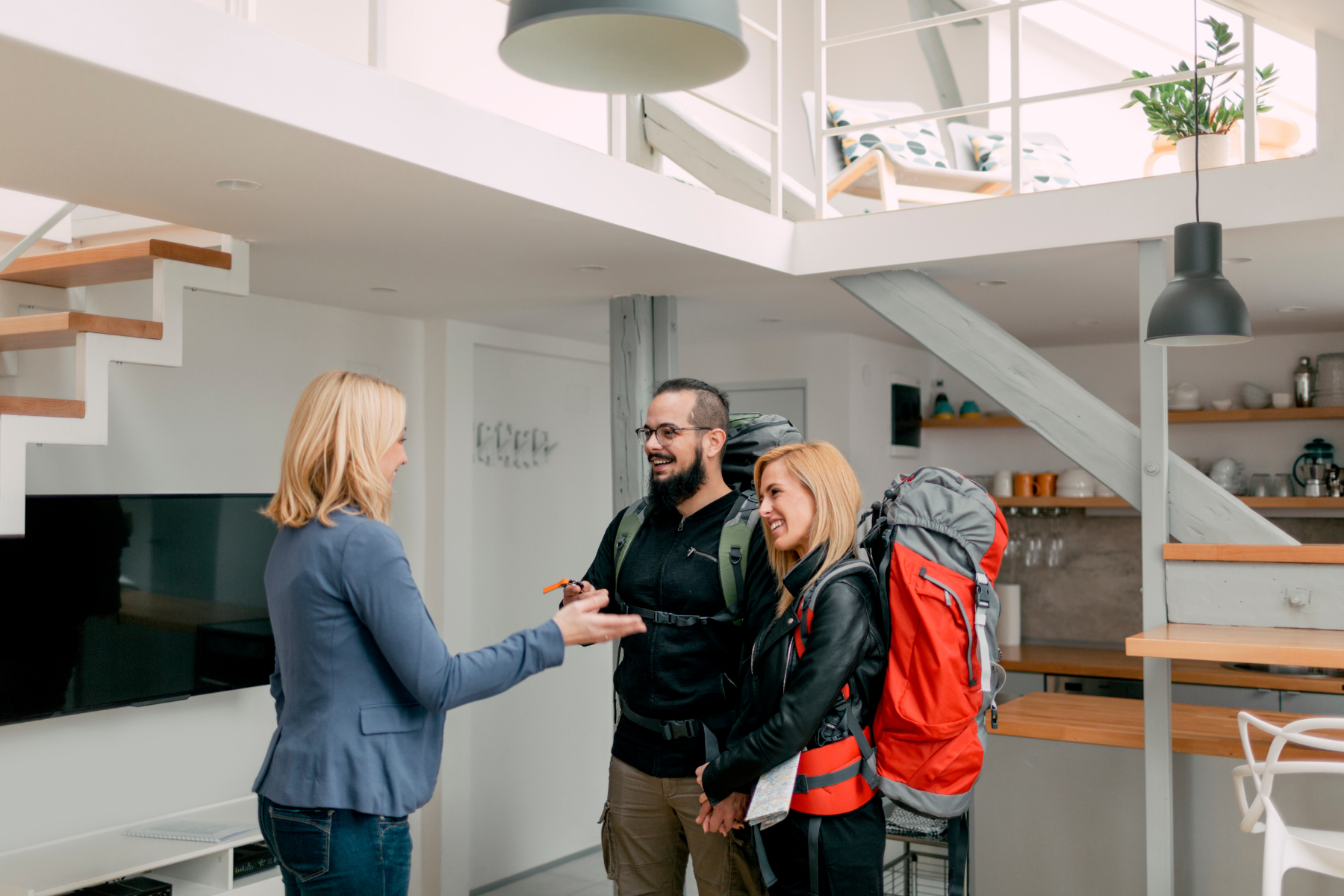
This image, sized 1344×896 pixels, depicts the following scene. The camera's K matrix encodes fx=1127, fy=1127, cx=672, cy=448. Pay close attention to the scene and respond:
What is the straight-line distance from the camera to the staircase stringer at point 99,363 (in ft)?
8.72

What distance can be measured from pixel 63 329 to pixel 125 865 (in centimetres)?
159

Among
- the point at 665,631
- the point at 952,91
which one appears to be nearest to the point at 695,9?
the point at 665,631

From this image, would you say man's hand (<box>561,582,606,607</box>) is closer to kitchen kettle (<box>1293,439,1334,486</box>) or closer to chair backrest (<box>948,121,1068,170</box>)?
chair backrest (<box>948,121,1068,170</box>)

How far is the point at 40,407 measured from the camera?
2.71 metres

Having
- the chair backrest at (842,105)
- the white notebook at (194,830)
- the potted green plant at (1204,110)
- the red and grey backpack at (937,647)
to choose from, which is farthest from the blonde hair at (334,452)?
the chair backrest at (842,105)

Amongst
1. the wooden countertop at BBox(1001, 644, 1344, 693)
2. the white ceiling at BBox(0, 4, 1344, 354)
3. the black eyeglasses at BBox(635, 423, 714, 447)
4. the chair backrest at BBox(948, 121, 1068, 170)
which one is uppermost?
the chair backrest at BBox(948, 121, 1068, 170)

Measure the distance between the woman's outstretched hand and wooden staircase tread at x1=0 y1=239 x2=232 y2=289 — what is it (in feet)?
5.61

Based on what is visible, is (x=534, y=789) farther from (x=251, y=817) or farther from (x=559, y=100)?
(x=559, y=100)

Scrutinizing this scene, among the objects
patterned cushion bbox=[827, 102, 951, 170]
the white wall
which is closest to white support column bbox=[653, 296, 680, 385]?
patterned cushion bbox=[827, 102, 951, 170]

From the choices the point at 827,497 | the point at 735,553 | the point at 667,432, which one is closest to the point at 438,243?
the point at 667,432

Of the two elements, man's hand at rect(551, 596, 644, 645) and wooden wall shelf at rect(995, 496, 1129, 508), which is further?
wooden wall shelf at rect(995, 496, 1129, 508)

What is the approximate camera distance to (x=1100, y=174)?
6359 mm

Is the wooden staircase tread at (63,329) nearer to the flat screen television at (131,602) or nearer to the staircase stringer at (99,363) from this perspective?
the staircase stringer at (99,363)

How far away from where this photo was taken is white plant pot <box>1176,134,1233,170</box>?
11.7ft
